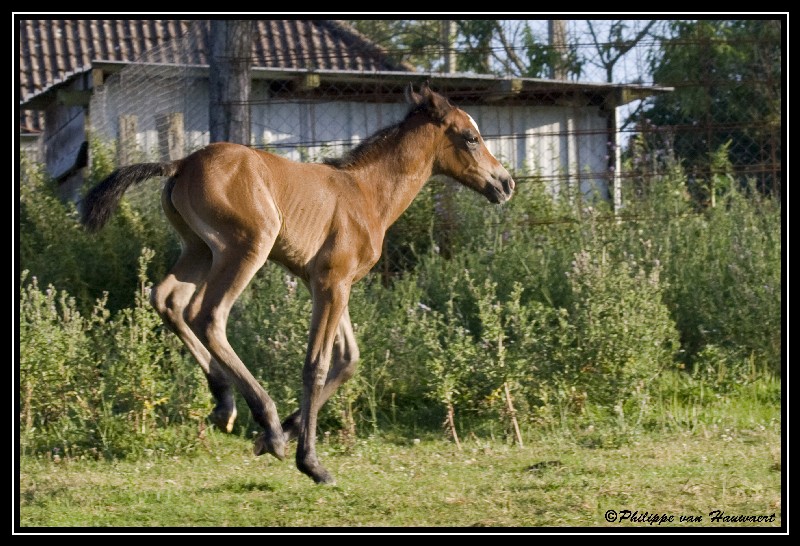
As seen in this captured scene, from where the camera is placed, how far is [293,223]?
20.6 feet

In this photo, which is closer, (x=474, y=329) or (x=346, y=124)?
(x=474, y=329)

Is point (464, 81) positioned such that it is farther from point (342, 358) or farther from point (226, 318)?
point (226, 318)

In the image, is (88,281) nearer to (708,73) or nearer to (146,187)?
(146,187)

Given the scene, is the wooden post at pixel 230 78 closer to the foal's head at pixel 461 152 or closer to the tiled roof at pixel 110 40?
the foal's head at pixel 461 152

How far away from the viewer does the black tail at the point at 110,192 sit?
604 centimetres

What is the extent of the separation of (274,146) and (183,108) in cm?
145

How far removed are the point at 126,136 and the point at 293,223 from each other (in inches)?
222

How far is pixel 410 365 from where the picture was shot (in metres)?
8.56

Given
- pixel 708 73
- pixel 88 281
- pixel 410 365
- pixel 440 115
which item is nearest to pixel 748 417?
pixel 410 365

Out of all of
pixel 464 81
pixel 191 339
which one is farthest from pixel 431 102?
pixel 464 81

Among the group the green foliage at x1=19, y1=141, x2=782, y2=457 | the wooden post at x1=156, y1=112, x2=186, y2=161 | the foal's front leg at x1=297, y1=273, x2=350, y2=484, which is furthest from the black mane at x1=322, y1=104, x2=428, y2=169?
the wooden post at x1=156, y1=112, x2=186, y2=161

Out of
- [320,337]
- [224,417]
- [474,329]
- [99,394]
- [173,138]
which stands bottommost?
[99,394]

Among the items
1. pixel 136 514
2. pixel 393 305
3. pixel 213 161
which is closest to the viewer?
pixel 136 514

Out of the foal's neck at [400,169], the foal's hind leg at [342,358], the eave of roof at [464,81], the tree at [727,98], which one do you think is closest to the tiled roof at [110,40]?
the eave of roof at [464,81]
